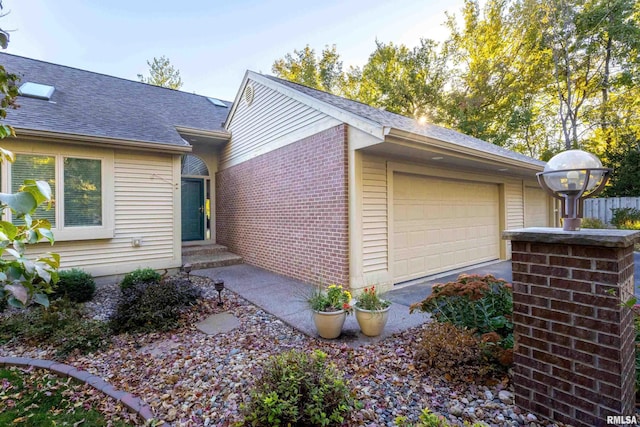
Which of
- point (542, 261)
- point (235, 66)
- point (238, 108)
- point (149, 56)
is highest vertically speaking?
point (149, 56)

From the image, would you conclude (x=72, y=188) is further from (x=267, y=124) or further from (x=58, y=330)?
(x=267, y=124)

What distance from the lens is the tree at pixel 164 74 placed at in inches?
829

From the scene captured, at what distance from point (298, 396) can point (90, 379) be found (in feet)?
7.08

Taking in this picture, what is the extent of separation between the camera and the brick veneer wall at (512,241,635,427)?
6.17ft

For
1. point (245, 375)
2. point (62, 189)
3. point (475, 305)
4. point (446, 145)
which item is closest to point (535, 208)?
point (446, 145)

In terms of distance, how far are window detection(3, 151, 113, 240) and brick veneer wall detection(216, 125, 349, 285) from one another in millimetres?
3115

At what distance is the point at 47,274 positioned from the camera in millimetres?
1008

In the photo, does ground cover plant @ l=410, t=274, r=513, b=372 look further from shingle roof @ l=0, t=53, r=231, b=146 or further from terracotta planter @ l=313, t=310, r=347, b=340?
shingle roof @ l=0, t=53, r=231, b=146

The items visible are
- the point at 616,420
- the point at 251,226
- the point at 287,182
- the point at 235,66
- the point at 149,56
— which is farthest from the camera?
the point at 149,56

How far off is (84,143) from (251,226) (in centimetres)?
394

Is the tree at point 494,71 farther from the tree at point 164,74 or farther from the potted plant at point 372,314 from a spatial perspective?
the tree at point 164,74

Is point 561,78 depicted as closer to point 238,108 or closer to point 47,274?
point 238,108

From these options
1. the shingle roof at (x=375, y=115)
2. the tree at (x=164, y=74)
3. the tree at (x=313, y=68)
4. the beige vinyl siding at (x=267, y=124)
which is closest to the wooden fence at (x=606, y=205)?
the shingle roof at (x=375, y=115)

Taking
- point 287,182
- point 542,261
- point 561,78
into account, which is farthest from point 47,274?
point 561,78
